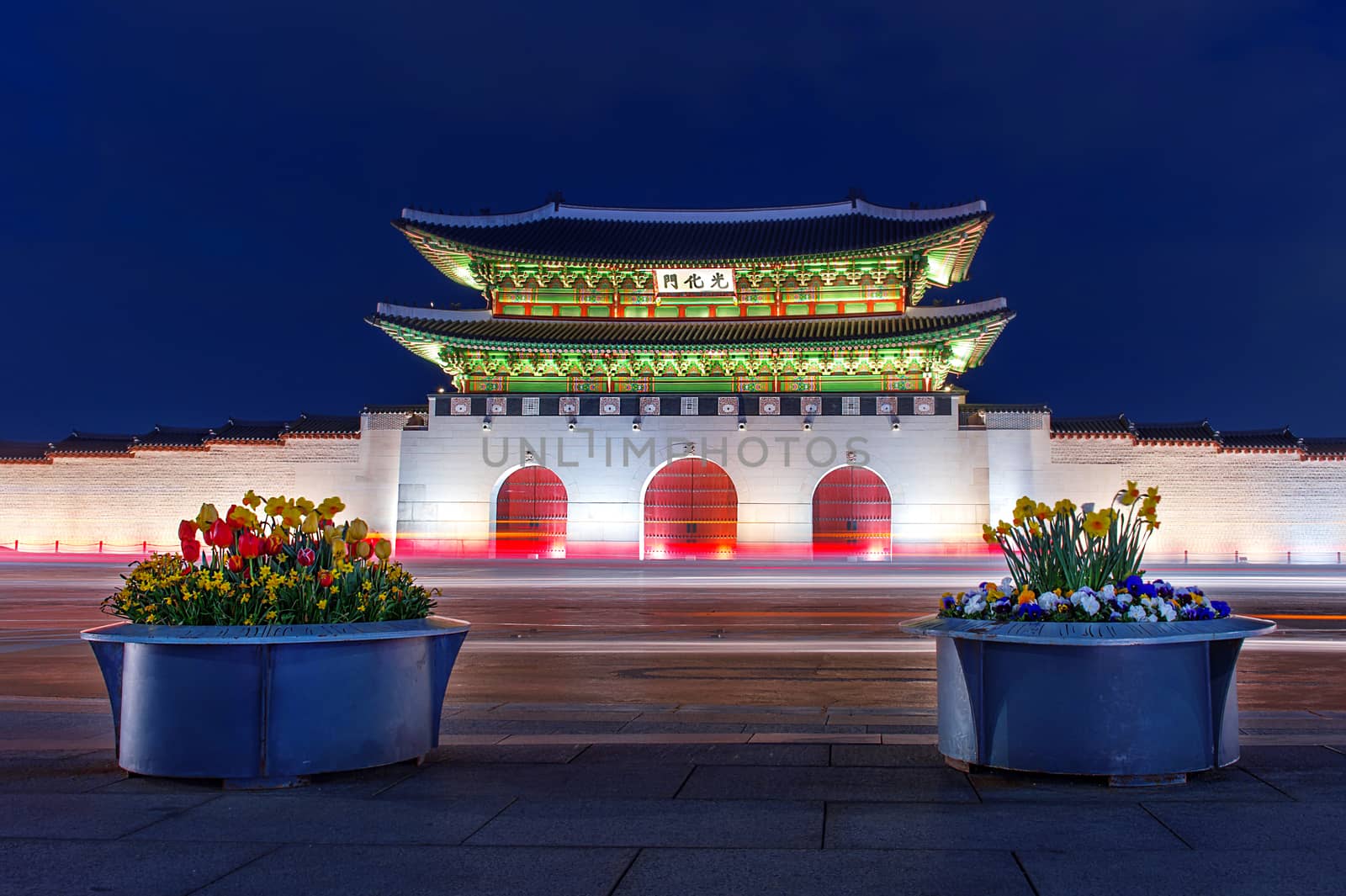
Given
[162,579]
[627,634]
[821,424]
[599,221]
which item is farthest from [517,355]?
[162,579]

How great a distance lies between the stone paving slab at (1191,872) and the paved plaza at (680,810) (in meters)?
0.01

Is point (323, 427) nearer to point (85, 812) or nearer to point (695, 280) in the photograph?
point (695, 280)

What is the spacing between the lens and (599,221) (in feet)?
134

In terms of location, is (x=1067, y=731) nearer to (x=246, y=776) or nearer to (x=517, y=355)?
(x=246, y=776)

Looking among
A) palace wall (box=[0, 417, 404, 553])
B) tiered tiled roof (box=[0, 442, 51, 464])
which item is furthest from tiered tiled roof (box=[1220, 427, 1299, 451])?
tiered tiled roof (box=[0, 442, 51, 464])

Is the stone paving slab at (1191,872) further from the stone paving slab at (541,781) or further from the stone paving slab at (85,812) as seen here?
the stone paving slab at (85,812)

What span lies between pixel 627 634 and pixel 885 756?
8.62 metres

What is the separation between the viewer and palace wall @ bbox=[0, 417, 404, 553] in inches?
1391

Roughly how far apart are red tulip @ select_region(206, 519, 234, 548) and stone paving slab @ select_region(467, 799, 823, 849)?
2.40 meters

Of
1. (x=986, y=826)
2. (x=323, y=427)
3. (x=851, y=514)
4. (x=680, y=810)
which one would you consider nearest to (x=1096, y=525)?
(x=986, y=826)

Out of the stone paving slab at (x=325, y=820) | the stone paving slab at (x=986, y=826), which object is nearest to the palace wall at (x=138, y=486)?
the stone paving slab at (x=325, y=820)

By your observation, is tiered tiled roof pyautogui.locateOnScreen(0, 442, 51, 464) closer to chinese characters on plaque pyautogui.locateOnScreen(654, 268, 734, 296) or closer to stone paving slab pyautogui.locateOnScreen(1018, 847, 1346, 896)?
chinese characters on plaque pyautogui.locateOnScreen(654, 268, 734, 296)

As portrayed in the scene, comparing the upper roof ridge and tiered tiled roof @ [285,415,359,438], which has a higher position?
the upper roof ridge

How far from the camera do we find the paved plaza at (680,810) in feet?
13.5
